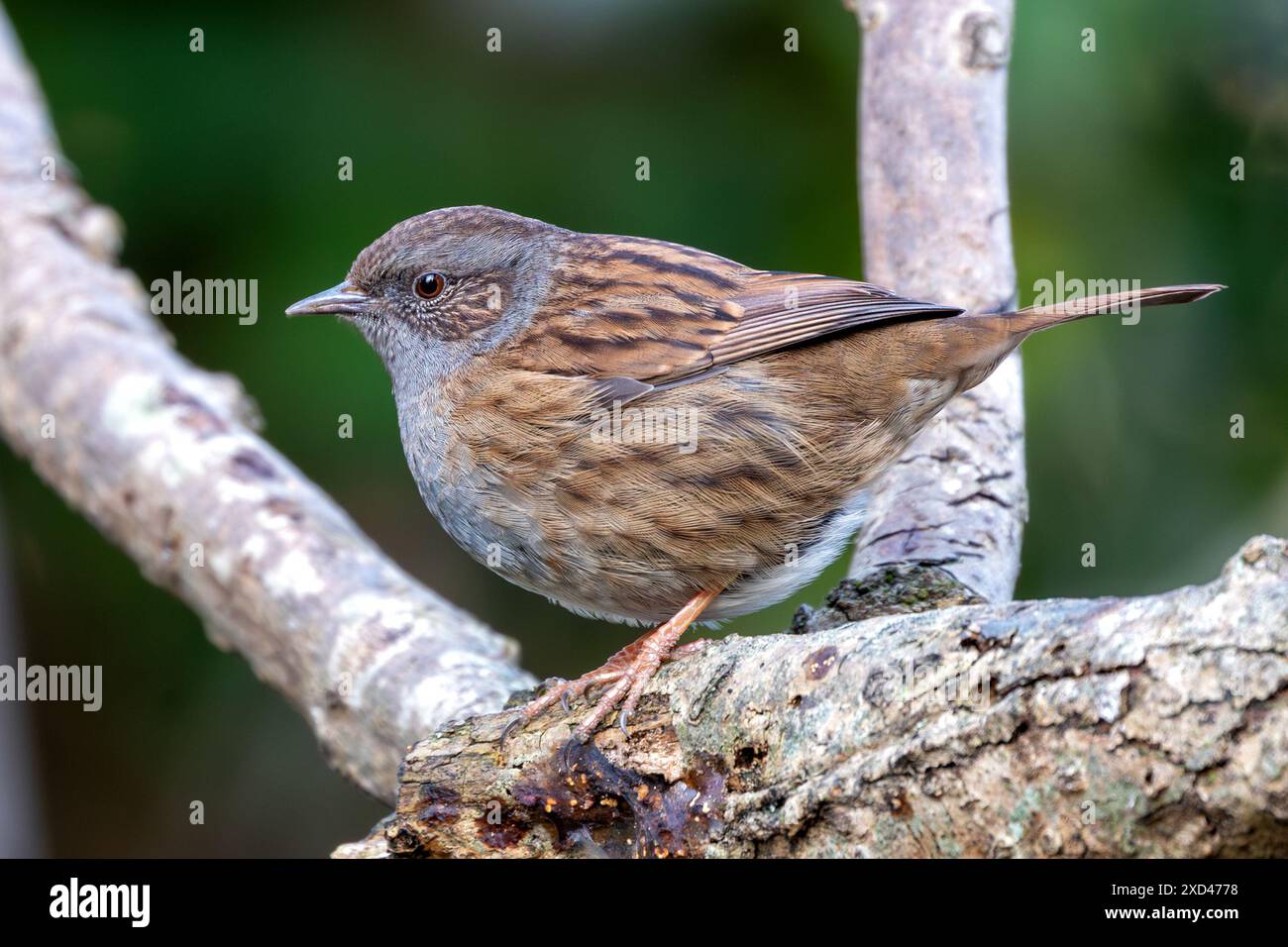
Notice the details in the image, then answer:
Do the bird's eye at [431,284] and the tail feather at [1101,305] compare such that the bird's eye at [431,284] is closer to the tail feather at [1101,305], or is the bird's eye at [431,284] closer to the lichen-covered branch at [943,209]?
the lichen-covered branch at [943,209]

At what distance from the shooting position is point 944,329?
3174 millimetres

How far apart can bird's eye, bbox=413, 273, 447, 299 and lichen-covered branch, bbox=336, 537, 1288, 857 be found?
1533 mm

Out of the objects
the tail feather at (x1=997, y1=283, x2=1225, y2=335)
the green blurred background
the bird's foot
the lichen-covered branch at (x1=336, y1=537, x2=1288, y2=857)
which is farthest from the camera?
the green blurred background

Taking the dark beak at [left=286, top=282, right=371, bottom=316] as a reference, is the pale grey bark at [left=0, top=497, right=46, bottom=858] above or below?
below

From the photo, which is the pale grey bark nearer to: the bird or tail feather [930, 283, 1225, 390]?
the bird

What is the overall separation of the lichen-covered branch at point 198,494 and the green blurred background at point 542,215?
29 centimetres

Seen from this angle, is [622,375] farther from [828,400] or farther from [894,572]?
[894,572]

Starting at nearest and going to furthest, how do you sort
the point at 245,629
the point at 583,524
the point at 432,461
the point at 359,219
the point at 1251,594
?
the point at 1251,594, the point at 583,524, the point at 432,461, the point at 245,629, the point at 359,219

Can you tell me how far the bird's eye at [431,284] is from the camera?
369 cm

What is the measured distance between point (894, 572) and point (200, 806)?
314cm

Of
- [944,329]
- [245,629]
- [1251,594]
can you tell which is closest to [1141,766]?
[1251,594]

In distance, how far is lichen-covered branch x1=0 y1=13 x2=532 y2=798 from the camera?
141 inches

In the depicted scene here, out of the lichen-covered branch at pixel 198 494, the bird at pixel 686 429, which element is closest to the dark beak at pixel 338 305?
the bird at pixel 686 429

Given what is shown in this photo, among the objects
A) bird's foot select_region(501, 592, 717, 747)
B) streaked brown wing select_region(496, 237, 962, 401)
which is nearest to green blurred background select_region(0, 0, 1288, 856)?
streaked brown wing select_region(496, 237, 962, 401)
